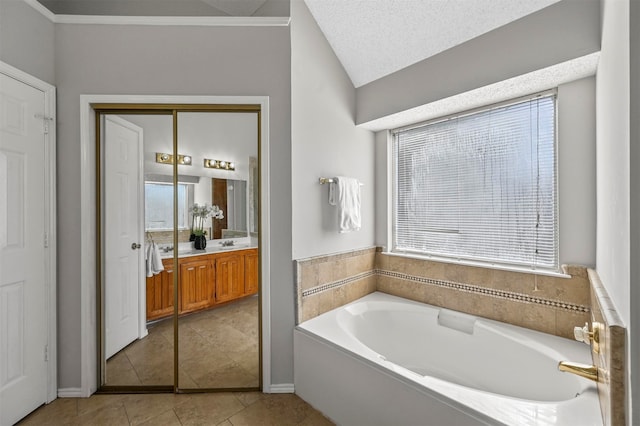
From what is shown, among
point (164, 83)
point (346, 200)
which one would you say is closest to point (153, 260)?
point (164, 83)

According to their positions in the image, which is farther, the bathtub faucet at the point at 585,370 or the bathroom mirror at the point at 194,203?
the bathroom mirror at the point at 194,203

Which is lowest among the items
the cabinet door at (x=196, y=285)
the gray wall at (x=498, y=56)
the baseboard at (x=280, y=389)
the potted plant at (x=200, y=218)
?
the baseboard at (x=280, y=389)

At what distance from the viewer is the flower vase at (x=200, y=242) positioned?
2.07 meters

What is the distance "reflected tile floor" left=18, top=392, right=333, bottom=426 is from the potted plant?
1.03 m

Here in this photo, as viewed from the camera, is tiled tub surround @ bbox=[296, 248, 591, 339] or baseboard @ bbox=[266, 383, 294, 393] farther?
baseboard @ bbox=[266, 383, 294, 393]

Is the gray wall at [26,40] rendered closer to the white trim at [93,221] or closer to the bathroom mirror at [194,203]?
the white trim at [93,221]

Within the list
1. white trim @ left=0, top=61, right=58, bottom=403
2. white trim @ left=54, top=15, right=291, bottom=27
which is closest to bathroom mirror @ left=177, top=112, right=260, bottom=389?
A: white trim @ left=54, top=15, right=291, bottom=27

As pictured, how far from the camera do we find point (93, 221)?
1990 millimetres

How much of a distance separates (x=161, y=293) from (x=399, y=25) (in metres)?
2.50

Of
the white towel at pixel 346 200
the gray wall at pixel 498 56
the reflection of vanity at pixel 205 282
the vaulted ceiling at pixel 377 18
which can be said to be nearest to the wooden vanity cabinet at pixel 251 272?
the reflection of vanity at pixel 205 282

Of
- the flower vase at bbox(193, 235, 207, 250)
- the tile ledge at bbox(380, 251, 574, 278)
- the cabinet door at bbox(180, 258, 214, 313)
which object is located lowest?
the cabinet door at bbox(180, 258, 214, 313)

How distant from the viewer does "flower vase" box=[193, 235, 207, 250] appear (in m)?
2.07

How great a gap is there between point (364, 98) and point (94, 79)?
1971 millimetres
